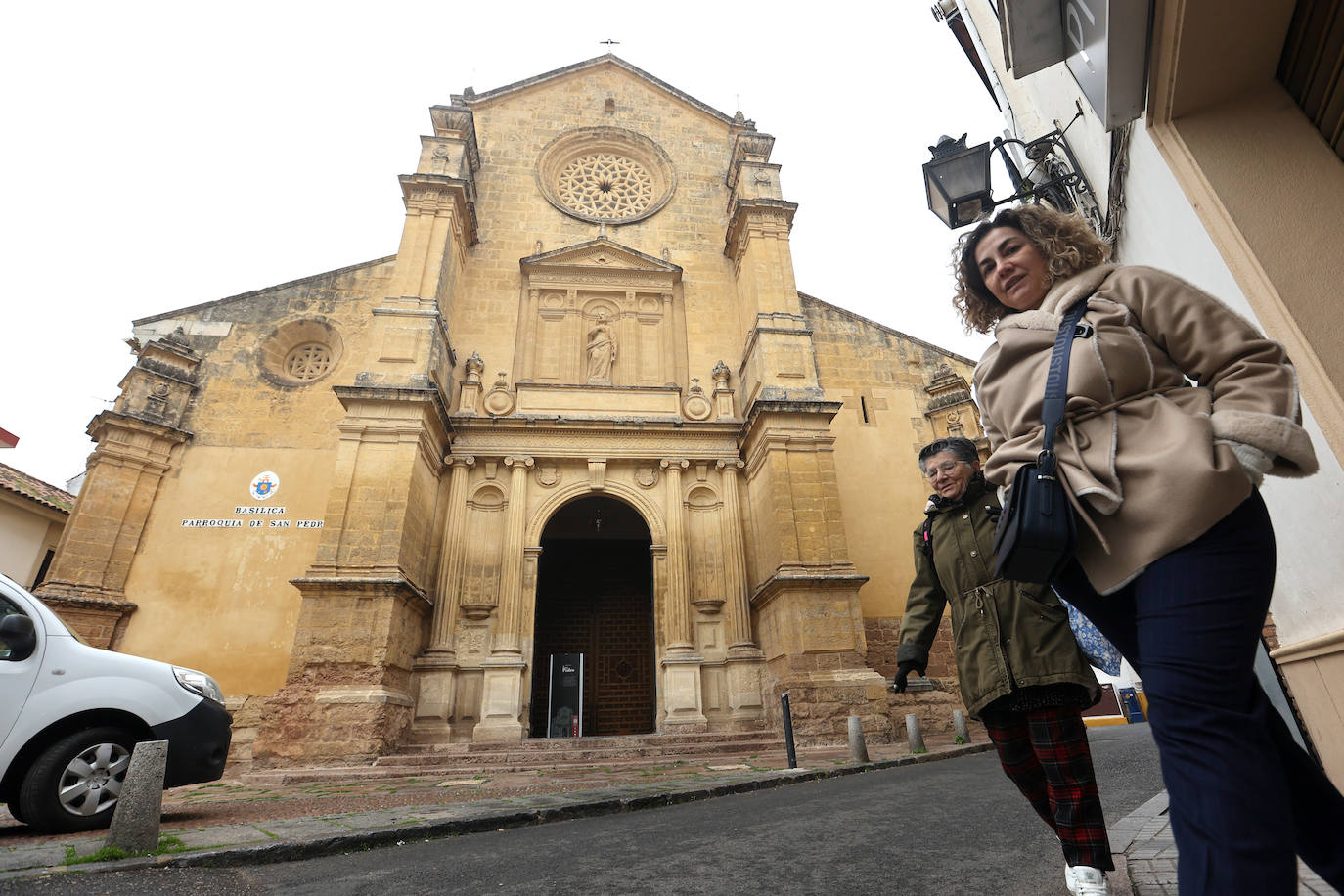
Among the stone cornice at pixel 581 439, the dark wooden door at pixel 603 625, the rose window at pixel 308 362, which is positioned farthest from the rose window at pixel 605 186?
the dark wooden door at pixel 603 625

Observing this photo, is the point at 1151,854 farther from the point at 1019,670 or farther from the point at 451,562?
the point at 451,562

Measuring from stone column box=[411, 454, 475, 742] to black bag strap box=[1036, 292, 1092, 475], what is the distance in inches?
410

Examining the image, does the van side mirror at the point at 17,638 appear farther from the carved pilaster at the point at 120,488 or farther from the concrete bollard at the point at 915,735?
the concrete bollard at the point at 915,735

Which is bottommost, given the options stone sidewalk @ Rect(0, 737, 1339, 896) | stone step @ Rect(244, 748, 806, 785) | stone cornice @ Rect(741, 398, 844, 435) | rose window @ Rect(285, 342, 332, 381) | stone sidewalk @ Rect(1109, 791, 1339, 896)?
stone sidewalk @ Rect(1109, 791, 1339, 896)

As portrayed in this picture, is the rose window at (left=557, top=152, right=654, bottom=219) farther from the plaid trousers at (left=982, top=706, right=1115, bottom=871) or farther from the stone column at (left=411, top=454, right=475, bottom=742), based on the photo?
the plaid trousers at (left=982, top=706, right=1115, bottom=871)

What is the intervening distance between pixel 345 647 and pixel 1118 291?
9.80 m

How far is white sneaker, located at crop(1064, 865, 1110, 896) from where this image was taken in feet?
6.76

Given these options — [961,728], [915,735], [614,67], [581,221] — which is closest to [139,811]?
[915,735]

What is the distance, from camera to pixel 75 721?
14.7 ft

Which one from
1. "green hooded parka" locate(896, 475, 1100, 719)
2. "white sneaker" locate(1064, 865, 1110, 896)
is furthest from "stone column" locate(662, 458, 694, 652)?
"white sneaker" locate(1064, 865, 1110, 896)

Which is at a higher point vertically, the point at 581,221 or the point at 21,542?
the point at 581,221

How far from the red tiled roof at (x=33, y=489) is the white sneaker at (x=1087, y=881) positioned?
17.5 meters

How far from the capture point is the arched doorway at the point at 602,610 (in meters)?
14.0

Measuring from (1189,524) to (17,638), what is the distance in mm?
6160
